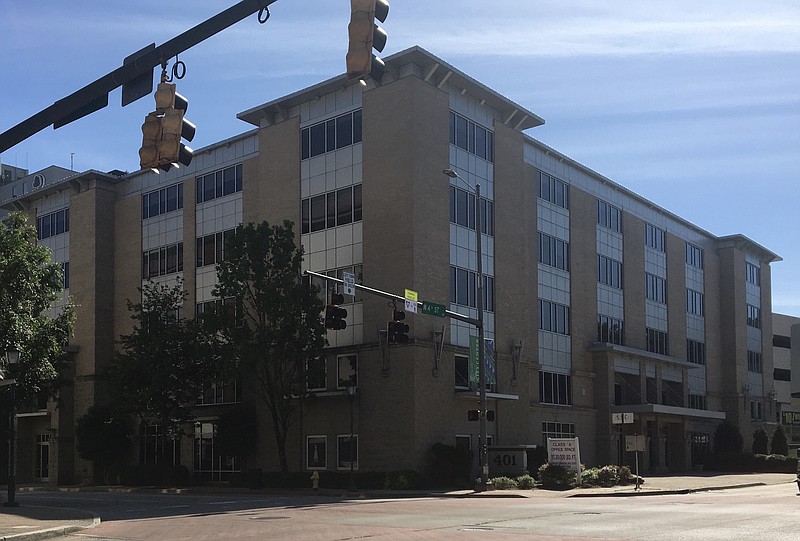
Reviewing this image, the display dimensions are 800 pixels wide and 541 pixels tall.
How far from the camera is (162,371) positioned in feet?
159

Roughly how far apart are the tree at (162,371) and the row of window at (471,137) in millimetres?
16379

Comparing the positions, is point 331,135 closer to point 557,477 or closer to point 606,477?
point 557,477

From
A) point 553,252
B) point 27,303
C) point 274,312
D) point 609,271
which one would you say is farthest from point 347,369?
point 609,271

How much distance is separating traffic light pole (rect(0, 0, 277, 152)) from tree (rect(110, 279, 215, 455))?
3288 cm

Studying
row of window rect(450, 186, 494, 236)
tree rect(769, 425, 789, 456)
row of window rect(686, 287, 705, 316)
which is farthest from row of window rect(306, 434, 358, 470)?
tree rect(769, 425, 789, 456)

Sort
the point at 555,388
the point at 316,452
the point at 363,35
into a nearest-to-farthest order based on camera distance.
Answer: the point at 363,35, the point at 316,452, the point at 555,388

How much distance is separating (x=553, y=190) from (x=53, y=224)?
3399 cm

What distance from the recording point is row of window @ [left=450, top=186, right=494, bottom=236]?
48.1 m

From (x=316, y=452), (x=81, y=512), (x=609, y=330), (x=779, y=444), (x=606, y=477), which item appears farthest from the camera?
(x=779, y=444)

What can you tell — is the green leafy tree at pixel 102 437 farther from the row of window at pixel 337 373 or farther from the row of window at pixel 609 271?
the row of window at pixel 609 271

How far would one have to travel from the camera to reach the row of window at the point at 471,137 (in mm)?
48781

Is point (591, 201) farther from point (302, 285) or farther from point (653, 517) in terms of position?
point (653, 517)

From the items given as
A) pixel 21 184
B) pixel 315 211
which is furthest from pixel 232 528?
pixel 21 184

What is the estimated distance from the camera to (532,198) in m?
55.8
